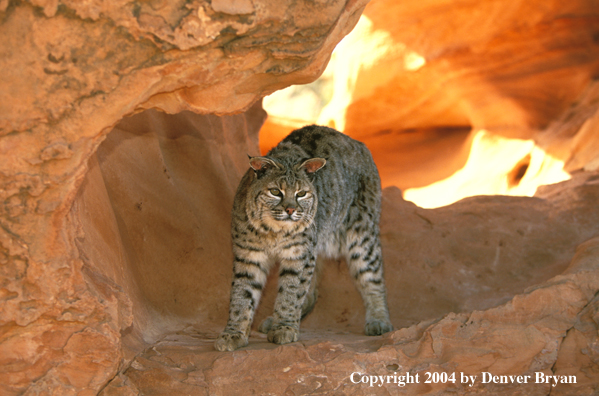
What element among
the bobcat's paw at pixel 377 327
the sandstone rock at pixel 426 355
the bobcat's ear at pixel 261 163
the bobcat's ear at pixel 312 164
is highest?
the bobcat's ear at pixel 312 164

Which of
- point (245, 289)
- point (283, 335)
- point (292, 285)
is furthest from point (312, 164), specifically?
point (283, 335)

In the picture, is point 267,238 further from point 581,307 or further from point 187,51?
point 581,307

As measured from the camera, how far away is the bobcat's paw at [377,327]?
4828mm

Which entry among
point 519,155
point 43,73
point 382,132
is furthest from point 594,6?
point 43,73

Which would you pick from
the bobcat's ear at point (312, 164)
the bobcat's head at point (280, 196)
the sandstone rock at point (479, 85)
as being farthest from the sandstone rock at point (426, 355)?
the sandstone rock at point (479, 85)

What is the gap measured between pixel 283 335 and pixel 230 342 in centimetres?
42

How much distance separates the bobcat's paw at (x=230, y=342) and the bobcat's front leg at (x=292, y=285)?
1.03 ft

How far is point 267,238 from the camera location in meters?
4.34

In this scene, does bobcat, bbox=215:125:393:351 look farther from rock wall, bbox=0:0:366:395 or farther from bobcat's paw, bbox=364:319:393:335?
rock wall, bbox=0:0:366:395

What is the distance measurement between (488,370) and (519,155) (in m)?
5.91

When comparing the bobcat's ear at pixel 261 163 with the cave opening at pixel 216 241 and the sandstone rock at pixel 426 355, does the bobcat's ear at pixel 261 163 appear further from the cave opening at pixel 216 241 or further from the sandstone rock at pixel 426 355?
the sandstone rock at pixel 426 355

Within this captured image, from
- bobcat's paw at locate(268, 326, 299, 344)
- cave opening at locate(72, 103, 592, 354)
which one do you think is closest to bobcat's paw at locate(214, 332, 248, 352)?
bobcat's paw at locate(268, 326, 299, 344)

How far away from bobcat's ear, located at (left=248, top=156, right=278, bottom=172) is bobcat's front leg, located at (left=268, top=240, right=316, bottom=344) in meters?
0.69

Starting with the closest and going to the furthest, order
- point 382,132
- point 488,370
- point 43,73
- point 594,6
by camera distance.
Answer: point 43,73, point 488,370, point 594,6, point 382,132
